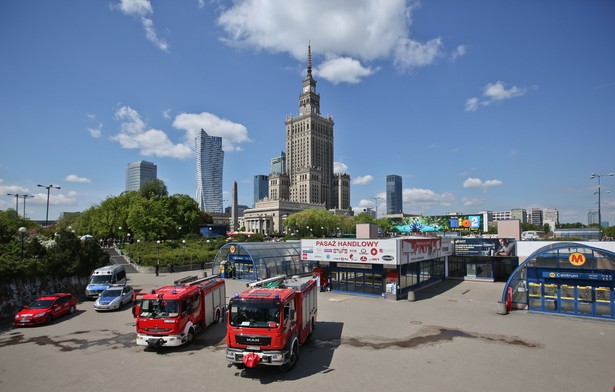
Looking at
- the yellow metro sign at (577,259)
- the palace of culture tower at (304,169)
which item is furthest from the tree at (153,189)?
the yellow metro sign at (577,259)

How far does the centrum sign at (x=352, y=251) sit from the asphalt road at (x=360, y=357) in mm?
5659

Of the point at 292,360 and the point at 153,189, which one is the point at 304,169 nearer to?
the point at 153,189

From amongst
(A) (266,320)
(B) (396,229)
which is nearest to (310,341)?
(A) (266,320)

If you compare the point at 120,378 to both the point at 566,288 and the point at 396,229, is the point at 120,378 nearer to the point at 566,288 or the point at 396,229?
the point at 566,288

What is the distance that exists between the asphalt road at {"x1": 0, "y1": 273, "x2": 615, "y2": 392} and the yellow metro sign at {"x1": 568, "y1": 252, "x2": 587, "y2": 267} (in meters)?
3.15

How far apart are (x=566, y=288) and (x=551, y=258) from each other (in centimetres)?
187

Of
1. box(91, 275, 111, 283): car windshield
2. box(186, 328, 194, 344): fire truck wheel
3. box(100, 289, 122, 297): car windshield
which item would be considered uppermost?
box(91, 275, 111, 283): car windshield

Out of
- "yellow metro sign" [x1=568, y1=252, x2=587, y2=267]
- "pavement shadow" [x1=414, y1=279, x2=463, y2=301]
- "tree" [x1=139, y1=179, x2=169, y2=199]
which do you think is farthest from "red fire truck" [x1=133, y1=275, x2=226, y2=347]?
"tree" [x1=139, y1=179, x2=169, y2=199]

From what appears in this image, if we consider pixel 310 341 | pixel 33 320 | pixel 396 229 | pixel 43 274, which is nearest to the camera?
pixel 310 341

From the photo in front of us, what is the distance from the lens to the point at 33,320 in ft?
63.1

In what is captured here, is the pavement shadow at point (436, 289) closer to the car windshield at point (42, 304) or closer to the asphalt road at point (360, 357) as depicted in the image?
the asphalt road at point (360, 357)

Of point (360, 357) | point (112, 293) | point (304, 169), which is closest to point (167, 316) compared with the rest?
point (360, 357)

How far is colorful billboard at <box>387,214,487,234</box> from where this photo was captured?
59.2m

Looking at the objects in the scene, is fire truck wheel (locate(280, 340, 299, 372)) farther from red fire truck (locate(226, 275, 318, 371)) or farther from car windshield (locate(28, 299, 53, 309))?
car windshield (locate(28, 299, 53, 309))
